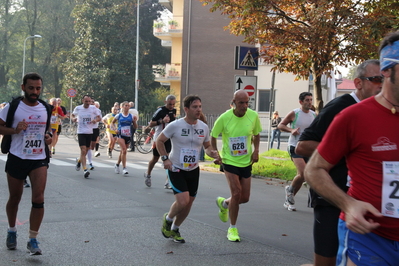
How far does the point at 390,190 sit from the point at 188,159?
4.26m

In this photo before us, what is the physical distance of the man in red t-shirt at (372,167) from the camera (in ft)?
8.68

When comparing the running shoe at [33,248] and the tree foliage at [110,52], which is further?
the tree foliage at [110,52]

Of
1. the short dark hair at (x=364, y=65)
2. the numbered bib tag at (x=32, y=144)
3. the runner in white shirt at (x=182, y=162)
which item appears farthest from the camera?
the runner in white shirt at (x=182, y=162)

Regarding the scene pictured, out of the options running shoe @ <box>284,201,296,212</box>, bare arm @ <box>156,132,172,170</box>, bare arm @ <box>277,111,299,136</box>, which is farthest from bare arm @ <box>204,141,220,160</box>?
running shoe @ <box>284,201,296,212</box>

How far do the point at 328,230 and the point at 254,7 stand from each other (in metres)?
10.6

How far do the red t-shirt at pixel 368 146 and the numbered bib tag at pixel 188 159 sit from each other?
4004 millimetres

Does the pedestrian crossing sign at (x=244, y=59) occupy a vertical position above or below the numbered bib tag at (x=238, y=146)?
above

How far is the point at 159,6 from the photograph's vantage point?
53.2 meters

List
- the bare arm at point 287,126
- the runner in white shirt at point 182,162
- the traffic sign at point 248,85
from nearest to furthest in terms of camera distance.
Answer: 1. the runner in white shirt at point 182,162
2. the bare arm at point 287,126
3. the traffic sign at point 248,85

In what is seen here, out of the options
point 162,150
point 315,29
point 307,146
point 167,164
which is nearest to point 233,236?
point 167,164

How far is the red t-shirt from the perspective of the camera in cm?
268

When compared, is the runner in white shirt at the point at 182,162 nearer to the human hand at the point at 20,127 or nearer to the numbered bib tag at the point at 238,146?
the numbered bib tag at the point at 238,146

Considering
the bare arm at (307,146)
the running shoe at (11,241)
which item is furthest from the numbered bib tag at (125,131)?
the bare arm at (307,146)

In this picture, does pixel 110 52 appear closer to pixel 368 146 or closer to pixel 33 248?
pixel 33 248
